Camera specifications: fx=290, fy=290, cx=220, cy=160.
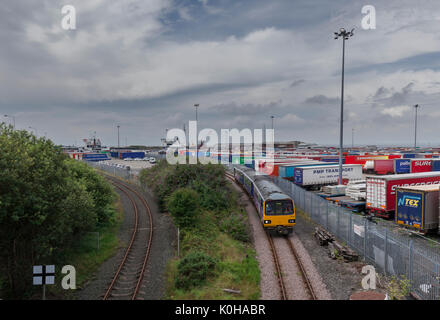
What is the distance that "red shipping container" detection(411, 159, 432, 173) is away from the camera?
47.8 meters

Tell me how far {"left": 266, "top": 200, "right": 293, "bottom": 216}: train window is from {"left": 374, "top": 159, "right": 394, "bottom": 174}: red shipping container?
4018 cm

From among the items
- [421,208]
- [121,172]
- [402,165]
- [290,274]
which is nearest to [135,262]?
[290,274]

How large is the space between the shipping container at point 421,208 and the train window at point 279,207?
9.05m

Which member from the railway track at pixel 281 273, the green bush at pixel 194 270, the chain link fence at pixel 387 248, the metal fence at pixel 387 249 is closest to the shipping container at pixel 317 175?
the chain link fence at pixel 387 248

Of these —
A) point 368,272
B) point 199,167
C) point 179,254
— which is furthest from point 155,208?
point 368,272

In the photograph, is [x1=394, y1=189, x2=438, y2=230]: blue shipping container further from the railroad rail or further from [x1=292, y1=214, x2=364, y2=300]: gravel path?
the railroad rail

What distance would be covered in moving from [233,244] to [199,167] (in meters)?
12.6

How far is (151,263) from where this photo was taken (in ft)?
54.5

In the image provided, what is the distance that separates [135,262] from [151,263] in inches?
43.0

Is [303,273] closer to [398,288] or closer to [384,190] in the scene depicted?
[398,288]

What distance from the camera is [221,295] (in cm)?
1240

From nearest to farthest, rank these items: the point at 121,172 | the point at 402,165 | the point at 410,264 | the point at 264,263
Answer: the point at 410,264 < the point at 264,263 < the point at 402,165 < the point at 121,172

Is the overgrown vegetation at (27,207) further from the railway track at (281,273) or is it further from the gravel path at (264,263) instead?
the railway track at (281,273)

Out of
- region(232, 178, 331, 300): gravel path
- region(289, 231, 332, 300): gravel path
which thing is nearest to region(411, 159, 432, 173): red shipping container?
region(232, 178, 331, 300): gravel path
